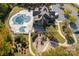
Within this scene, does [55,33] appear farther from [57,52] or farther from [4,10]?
[4,10]

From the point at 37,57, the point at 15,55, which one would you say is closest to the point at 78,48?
the point at 37,57

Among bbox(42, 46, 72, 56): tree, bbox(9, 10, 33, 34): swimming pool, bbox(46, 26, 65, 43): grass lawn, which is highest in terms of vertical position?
bbox(9, 10, 33, 34): swimming pool

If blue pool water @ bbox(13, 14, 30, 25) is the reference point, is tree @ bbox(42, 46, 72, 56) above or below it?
below

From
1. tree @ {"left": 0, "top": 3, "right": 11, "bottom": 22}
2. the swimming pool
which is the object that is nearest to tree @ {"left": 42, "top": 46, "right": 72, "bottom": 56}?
the swimming pool

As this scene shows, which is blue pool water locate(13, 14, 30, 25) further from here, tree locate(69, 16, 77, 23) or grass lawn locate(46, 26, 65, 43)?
tree locate(69, 16, 77, 23)

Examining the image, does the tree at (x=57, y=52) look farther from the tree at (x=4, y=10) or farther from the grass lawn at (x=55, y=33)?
the tree at (x=4, y=10)

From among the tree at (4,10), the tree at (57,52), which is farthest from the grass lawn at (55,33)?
the tree at (4,10)

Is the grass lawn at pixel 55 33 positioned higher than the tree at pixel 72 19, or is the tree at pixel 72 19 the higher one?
the tree at pixel 72 19

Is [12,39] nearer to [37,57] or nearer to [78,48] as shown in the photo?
[37,57]

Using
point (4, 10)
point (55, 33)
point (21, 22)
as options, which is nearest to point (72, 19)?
point (55, 33)
